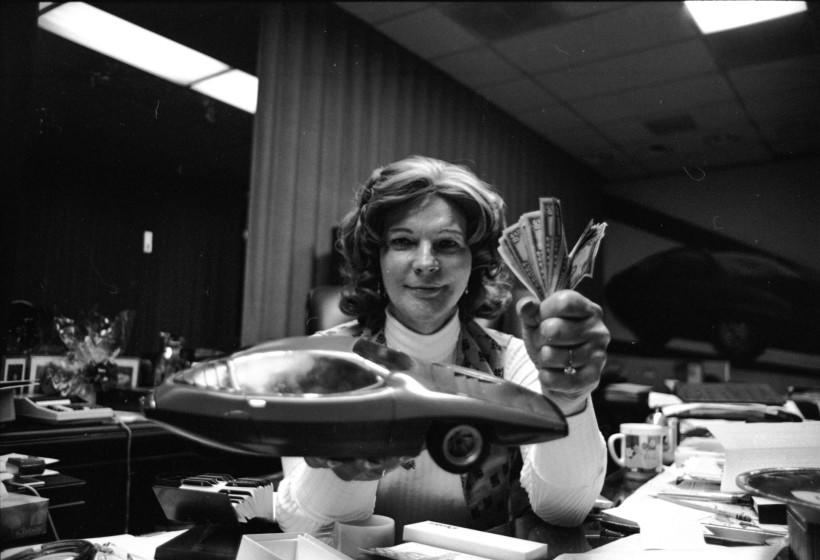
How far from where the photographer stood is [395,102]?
2.91 feet

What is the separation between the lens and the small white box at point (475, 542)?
59 cm

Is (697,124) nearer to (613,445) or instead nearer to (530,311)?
(530,311)

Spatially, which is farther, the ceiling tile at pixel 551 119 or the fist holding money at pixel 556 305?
the ceiling tile at pixel 551 119

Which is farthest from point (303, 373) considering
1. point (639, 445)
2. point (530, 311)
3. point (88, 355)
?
point (88, 355)

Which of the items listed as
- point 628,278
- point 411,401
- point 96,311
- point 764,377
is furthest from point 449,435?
point 764,377

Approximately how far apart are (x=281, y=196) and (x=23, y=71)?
301mm

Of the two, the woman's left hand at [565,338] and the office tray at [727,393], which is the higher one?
the woman's left hand at [565,338]

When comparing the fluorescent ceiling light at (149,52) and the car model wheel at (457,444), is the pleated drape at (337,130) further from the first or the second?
the car model wheel at (457,444)

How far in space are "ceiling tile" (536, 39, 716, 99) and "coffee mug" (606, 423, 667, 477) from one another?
0.64 m

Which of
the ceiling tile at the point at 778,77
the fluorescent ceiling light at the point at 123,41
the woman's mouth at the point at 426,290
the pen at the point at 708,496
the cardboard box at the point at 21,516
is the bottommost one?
the pen at the point at 708,496

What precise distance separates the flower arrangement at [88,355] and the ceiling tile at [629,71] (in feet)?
2.32

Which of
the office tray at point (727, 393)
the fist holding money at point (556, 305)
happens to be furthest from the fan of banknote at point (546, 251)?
the office tray at point (727, 393)

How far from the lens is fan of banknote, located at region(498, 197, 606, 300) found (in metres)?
0.49

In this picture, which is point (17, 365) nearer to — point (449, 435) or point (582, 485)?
point (449, 435)
